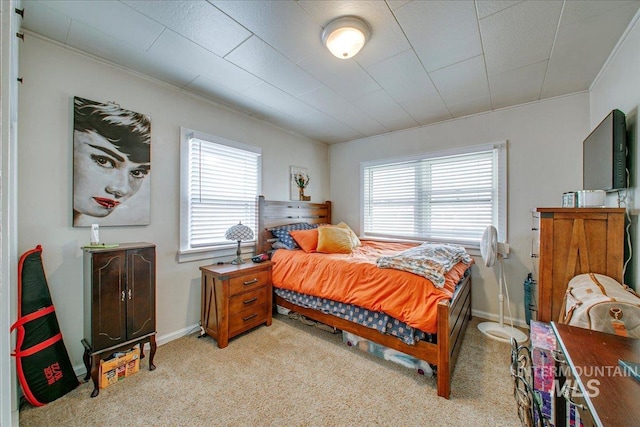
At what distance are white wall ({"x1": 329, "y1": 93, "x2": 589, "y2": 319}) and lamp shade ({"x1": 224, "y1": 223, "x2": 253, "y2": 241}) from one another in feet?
9.02

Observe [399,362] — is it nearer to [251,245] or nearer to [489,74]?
[251,245]

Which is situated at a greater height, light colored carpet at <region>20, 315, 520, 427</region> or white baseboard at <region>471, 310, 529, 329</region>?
white baseboard at <region>471, 310, 529, 329</region>

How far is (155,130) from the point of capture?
2.40m

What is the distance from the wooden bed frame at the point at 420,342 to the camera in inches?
→ 69.2

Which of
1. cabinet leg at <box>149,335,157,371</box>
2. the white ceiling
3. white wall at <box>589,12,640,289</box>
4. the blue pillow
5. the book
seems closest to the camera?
the book

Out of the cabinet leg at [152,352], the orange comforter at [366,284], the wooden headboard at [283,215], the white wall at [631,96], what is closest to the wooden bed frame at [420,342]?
the wooden headboard at [283,215]

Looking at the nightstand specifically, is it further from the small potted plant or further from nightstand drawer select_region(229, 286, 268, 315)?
the small potted plant

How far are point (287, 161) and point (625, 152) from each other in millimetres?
3338

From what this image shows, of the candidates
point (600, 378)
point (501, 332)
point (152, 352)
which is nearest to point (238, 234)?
point (152, 352)

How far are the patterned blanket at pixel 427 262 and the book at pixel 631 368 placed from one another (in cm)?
110

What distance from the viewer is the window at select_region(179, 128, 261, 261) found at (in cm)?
263

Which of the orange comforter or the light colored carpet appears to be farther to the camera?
the orange comforter

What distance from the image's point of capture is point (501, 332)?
8.80ft

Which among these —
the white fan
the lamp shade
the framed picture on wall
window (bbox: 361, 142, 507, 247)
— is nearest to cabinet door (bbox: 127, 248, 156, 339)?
the framed picture on wall
